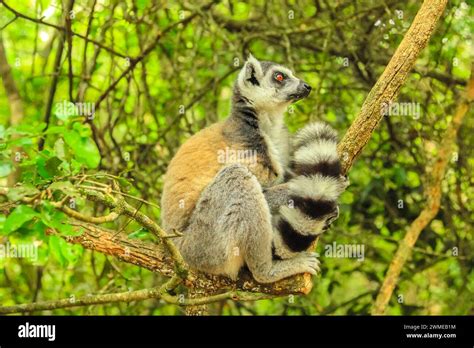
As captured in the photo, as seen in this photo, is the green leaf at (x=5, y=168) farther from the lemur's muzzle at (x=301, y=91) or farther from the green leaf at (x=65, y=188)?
the lemur's muzzle at (x=301, y=91)

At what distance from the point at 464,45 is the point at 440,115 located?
76 cm

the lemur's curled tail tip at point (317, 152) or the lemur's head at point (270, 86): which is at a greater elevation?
the lemur's head at point (270, 86)

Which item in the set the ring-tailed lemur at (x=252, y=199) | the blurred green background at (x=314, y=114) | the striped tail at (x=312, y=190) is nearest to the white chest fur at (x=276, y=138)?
the ring-tailed lemur at (x=252, y=199)

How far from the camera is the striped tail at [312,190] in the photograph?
4.00 m

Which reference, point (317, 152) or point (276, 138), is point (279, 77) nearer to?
point (276, 138)

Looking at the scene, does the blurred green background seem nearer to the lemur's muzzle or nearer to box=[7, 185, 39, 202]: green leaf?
the lemur's muzzle

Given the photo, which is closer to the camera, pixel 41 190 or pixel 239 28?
pixel 41 190

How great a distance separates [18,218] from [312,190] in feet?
6.54

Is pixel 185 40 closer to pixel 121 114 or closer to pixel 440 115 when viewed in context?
pixel 121 114

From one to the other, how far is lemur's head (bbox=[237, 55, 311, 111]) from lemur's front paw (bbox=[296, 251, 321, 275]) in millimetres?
1324

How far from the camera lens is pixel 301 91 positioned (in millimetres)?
5047

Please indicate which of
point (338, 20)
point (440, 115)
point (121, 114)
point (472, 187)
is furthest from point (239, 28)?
point (472, 187)

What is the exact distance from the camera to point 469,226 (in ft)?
21.1

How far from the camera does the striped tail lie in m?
4.00
